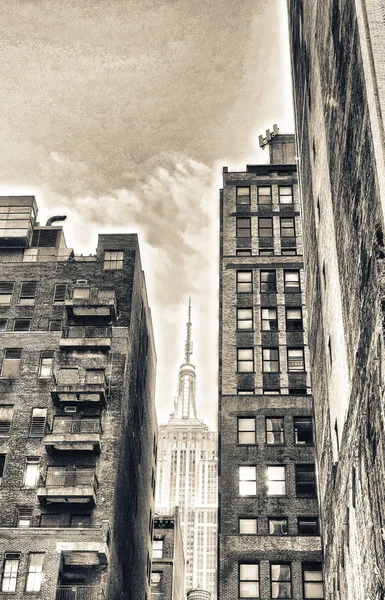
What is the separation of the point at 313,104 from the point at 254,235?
74.0 feet

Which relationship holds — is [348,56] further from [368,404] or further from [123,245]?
[123,245]

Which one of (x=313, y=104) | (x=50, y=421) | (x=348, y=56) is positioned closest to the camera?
(x=348, y=56)

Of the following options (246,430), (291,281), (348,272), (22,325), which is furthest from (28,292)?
(348,272)

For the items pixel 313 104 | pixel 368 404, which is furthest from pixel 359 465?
pixel 313 104

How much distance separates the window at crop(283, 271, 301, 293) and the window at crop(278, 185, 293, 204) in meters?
7.45

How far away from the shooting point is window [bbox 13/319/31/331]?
62.8 meters

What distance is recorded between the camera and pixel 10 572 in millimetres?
48844

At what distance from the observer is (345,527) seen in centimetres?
3309

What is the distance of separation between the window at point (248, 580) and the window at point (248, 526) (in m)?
2.09

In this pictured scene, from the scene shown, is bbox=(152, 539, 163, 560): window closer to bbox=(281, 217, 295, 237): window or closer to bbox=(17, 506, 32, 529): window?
bbox=(17, 506, 32, 529): window

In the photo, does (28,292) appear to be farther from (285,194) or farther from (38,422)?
(285,194)

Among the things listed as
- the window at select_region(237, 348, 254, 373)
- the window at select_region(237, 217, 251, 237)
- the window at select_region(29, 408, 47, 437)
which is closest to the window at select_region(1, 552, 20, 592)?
the window at select_region(29, 408, 47, 437)

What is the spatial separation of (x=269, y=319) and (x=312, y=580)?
A: 2009 cm

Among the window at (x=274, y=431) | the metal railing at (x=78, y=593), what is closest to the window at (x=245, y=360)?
the window at (x=274, y=431)
